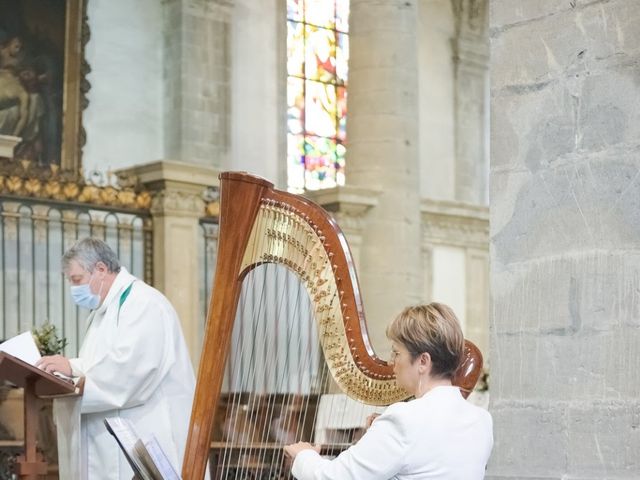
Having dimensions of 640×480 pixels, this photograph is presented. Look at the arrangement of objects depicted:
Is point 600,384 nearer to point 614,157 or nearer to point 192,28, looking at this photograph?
point 614,157

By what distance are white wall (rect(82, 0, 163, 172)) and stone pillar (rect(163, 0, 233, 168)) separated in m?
0.16

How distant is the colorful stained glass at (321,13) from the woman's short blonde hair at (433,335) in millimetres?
14506

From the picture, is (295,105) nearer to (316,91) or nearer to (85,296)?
(316,91)

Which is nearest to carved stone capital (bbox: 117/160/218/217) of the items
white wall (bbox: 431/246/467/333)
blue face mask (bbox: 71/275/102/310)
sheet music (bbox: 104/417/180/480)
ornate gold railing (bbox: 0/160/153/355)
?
ornate gold railing (bbox: 0/160/153/355)

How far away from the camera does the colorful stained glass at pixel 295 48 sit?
17156mm

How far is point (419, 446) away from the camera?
308 cm

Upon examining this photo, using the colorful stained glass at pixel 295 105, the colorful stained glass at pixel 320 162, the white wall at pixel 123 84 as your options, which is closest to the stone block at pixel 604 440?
the white wall at pixel 123 84

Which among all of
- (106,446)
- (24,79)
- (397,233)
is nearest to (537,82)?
(106,446)

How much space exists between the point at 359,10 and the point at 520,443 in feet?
31.7

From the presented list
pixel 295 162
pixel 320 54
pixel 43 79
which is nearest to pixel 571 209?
pixel 43 79

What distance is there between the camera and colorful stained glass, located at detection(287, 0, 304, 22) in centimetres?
1716

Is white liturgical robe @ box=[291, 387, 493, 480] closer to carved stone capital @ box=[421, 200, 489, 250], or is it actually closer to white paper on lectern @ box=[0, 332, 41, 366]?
white paper on lectern @ box=[0, 332, 41, 366]

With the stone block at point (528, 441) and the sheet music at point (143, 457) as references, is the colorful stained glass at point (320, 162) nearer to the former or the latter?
the sheet music at point (143, 457)

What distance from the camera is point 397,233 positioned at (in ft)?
43.4
